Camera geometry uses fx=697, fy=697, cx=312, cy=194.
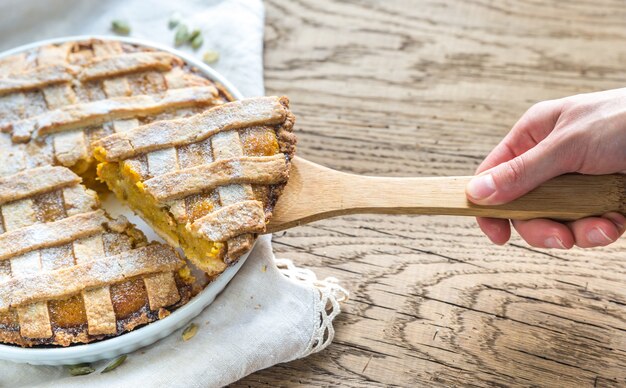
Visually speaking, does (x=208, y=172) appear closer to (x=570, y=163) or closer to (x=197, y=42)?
(x=197, y=42)

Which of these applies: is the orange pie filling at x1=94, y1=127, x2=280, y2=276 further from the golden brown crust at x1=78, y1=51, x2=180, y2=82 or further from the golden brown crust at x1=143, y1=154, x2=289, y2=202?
the golden brown crust at x1=78, y1=51, x2=180, y2=82

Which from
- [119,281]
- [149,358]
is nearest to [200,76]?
[119,281]

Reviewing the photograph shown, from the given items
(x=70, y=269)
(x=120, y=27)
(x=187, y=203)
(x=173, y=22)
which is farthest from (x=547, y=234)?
(x=120, y=27)

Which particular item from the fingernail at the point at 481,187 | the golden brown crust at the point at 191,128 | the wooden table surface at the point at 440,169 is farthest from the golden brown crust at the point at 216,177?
the fingernail at the point at 481,187

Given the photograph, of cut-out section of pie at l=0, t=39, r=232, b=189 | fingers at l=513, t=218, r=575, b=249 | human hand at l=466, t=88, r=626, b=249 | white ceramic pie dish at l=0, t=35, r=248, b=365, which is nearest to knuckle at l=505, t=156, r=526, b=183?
human hand at l=466, t=88, r=626, b=249

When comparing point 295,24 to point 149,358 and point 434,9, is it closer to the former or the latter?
point 434,9

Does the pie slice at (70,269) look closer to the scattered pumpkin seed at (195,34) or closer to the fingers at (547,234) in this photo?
the scattered pumpkin seed at (195,34)
